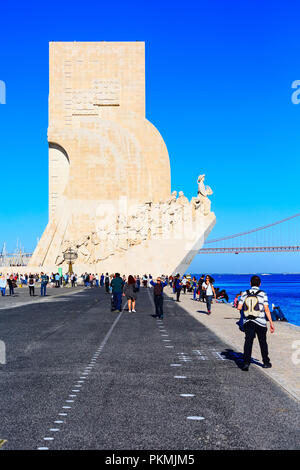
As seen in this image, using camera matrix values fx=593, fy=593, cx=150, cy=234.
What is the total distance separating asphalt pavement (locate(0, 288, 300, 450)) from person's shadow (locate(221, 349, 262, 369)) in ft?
0.08

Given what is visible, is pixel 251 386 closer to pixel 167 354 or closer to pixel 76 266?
pixel 167 354

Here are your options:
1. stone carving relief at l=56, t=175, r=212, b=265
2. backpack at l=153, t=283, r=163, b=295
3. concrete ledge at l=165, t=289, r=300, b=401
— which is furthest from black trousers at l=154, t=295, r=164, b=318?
stone carving relief at l=56, t=175, r=212, b=265

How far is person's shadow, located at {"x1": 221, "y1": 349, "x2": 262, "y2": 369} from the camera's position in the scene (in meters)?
7.14

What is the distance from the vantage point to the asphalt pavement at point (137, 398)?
3.86m

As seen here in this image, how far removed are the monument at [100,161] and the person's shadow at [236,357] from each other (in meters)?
36.7

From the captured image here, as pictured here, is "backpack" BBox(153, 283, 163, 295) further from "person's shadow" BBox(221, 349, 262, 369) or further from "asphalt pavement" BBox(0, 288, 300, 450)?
"person's shadow" BBox(221, 349, 262, 369)

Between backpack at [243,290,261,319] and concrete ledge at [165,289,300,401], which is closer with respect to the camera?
concrete ledge at [165,289,300,401]

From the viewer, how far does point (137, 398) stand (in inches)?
201

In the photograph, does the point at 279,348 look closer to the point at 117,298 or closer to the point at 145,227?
the point at 117,298

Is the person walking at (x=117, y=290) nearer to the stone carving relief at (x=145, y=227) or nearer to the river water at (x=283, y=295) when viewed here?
the river water at (x=283, y=295)

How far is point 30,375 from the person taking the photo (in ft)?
20.6

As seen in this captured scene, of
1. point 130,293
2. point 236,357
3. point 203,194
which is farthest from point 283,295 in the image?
point 236,357

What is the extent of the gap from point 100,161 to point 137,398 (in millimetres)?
50790
